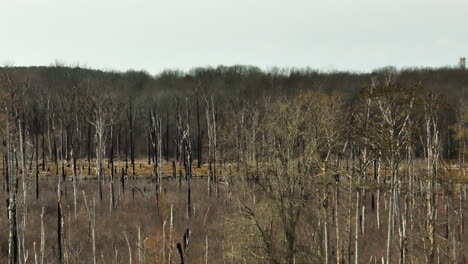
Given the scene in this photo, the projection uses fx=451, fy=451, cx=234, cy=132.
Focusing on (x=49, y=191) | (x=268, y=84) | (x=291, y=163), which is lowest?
(x=49, y=191)

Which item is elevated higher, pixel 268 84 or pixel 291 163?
pixel 268 84

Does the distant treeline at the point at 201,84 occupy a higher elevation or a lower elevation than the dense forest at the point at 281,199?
higher

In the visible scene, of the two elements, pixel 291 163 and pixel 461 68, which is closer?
pixel 291 163

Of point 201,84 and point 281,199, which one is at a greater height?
point 201,84

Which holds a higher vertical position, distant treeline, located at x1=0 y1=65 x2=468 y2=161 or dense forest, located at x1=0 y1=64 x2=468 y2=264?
distant treeline, located at x1=0 y1=65 x2=468 y2=161

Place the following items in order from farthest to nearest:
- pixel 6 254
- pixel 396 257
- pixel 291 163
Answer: pixel 396 257, pixel 6 254, pixel 291 163

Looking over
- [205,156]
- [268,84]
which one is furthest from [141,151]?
[268,84]

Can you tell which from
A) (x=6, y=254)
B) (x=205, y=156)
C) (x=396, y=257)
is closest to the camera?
(x=6, y=254)

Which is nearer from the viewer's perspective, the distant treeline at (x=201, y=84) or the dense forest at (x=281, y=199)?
the dense forest at (x=281, y=199)

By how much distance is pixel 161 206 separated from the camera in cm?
3353

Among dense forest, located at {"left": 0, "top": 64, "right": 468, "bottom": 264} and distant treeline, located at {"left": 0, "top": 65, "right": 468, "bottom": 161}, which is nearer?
dense forest, located at {"left": 0, "top": 64, "right": 468, "bottom": 264}

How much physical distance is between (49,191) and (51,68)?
63807 millimetres

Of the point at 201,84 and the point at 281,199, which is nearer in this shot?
the point at 281,199

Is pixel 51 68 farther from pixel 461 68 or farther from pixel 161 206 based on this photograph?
pixel 461 68
